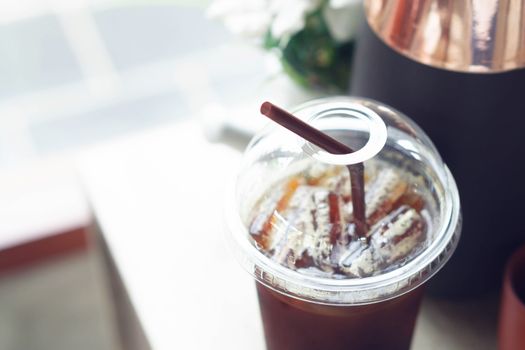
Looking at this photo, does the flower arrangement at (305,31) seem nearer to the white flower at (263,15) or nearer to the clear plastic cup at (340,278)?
the white flower at (263,15)

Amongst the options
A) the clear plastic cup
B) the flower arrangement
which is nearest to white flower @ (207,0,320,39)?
the flower arrangement

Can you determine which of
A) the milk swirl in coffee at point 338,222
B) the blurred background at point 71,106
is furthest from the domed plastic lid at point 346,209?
the blurred background at point 71,106

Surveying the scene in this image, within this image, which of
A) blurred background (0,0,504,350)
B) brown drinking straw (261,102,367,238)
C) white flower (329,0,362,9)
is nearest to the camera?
brown drinking straw (261,102,367,238)

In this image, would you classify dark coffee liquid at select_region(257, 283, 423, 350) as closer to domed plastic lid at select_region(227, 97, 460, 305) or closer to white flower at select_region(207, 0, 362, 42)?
domed plastic lid at select_region(227, 97, 460, 305)

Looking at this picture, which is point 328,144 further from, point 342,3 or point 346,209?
point 342,3

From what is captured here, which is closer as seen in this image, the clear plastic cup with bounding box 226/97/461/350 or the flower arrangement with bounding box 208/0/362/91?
the clear plastic cup with bounding box 226/97/461/350

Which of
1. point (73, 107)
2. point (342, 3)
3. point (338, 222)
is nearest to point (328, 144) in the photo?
point (338, 222)
